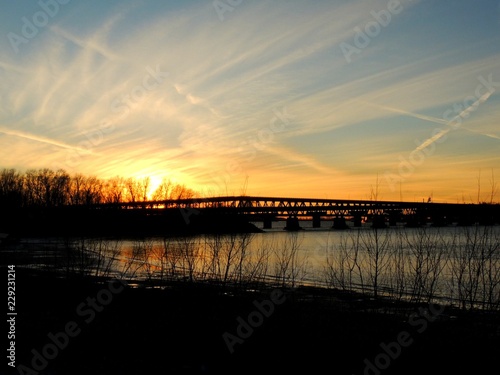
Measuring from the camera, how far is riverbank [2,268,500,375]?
406 inches

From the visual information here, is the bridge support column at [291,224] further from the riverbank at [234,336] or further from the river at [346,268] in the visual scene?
the riverbank at [234,336]

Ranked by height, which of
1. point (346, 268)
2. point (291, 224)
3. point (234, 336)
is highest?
point (291, 224)

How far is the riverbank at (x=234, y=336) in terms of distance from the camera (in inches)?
406

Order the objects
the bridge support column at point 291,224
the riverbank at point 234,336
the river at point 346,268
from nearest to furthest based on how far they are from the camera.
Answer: the riverbank at point 234,336 < the river at point 346,268 < the bridge support column at point 291,224

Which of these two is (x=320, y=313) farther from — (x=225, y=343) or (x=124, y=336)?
(x=124, y=336)

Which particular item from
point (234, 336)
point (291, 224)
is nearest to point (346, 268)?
point (234, 336)

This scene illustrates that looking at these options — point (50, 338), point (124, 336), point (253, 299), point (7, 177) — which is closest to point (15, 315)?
point (50, 338)

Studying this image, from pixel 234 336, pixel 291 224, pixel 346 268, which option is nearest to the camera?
pixel 234 336

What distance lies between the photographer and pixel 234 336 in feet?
40.4

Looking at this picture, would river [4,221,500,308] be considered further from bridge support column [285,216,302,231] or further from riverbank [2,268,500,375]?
bridge support column [285,216,302,231]

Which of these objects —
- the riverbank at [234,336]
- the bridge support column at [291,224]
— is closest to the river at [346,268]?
the riverbank at [234,336]

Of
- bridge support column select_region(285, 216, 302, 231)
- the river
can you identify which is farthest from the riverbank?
bridge support column select_region(285, 216, 302, 231)

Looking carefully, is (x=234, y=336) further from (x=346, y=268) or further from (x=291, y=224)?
(x=291, y=224)

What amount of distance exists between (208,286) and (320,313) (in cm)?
591
